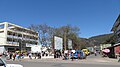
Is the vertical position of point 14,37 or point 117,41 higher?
point 14,37

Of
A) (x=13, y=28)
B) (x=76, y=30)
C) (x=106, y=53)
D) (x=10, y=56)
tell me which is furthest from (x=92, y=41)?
(x=10, y=56)

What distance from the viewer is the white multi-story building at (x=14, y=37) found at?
85500 millimetres

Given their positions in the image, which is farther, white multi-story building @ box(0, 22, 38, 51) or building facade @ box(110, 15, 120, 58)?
white multi-story building @ box(0, 22, 38, 51)

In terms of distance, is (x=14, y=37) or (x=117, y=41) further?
(x=14, y=37)

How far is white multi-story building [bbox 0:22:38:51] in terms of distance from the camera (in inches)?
3366

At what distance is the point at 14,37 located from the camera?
93.2m

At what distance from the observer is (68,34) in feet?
310

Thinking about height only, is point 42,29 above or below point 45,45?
above

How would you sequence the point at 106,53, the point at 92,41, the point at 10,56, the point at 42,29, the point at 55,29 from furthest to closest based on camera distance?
the point at 92,41 < the point at 55,29 < the point at 42,29 < the point at 106,53 < the point at 10,56

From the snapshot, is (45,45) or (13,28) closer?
(45,45)

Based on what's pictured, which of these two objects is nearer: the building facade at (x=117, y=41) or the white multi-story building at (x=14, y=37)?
the building facade at (x=117, y=41)

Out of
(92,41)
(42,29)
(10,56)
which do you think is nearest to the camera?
(10,56)

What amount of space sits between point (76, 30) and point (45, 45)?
1827 cm

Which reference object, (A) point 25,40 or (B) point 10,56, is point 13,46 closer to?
(A) point 25,40
